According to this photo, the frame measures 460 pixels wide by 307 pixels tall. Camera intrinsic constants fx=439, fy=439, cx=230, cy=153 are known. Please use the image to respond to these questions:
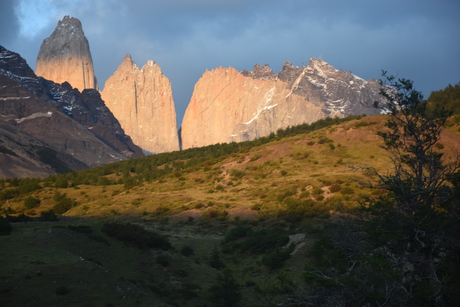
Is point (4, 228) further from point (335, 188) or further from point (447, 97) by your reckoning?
point (447, 97)

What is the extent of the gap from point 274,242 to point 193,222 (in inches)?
861

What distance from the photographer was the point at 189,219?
62156 mm

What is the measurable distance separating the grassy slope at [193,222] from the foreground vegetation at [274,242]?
0.49 feet

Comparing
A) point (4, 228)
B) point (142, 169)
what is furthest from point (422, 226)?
point (142, 169)

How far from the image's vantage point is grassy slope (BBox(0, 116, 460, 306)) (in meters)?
25.2

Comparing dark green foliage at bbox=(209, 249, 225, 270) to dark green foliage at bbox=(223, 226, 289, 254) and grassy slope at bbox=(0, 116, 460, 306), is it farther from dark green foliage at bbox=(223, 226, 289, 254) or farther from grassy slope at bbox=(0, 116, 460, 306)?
dark green foliage at bbox=(223, 226, 289, 254)

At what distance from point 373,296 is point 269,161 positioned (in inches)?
2918

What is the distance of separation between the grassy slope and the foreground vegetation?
0.15 metres

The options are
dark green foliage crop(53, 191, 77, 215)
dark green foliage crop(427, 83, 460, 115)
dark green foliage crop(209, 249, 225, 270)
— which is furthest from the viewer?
dark green foliage crop(427, 83, 460, 115)

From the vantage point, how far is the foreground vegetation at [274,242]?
1898 cm

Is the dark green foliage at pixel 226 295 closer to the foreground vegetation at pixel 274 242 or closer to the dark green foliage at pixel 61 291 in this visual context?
the foreground vegetation at pixel 274 242

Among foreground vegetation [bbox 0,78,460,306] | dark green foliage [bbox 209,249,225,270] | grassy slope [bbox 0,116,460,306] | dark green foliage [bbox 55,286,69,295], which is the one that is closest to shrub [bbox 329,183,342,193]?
foreground vegetation [bbox 0,78,460,306]

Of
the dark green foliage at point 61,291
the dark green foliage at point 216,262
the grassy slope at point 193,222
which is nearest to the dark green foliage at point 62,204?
the grassy slope at point 193,222

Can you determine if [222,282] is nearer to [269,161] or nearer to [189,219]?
[189,219]
